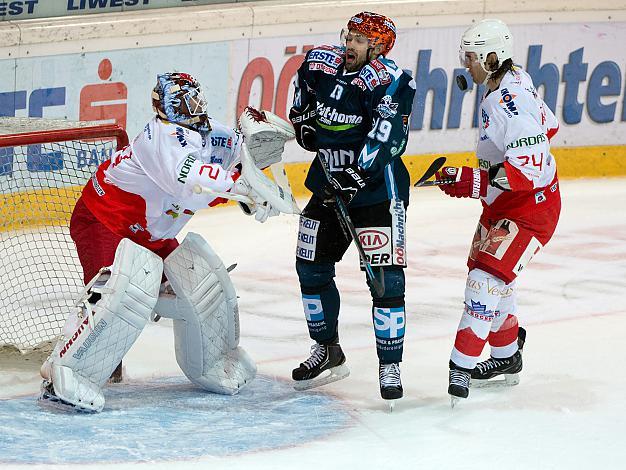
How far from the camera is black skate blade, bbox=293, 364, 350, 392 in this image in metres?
4.61

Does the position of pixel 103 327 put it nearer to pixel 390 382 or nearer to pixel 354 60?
pixel 390 382

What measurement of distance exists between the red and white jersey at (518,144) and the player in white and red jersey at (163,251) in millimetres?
716

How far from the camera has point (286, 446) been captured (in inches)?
155

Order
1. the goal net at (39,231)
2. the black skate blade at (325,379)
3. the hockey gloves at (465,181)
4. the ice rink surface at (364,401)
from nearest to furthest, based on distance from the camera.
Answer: the ice rink surface at (364,401) → the hockey gloves at (465,181) → the black skate blade at (325,379) → the goal net at (39,231)

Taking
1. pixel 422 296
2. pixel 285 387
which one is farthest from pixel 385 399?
pixel 422 296

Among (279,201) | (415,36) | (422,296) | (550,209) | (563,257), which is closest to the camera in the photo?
(279,201)

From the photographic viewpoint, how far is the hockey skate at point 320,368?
4.62 metres

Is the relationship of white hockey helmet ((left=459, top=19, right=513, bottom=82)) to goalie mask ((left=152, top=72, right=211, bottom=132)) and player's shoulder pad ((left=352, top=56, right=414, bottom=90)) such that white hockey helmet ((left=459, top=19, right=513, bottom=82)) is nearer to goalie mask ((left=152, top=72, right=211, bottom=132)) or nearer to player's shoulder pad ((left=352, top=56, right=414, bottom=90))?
player's shoulder pad ((left=352, top=56, right=414, bottom=90))

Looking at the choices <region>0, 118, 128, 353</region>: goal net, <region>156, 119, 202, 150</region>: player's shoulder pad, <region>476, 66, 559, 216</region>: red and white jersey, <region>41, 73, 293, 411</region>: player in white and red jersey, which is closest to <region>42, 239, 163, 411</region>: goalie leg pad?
<region>41, 73, 293, 411</region>: player in white and red jersey

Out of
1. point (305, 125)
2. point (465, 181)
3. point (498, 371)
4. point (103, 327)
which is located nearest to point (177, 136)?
point (305, 125)

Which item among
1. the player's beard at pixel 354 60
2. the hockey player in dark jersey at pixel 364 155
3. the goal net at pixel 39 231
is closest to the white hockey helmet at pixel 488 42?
the hockey player in dark jersey at pixel 364 155

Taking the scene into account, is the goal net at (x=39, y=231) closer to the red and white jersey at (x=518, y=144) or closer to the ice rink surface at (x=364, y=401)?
the ice rink surface at (x=364, y=401)

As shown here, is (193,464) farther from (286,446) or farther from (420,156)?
(420,156)

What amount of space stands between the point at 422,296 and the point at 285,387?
4.86 ft
